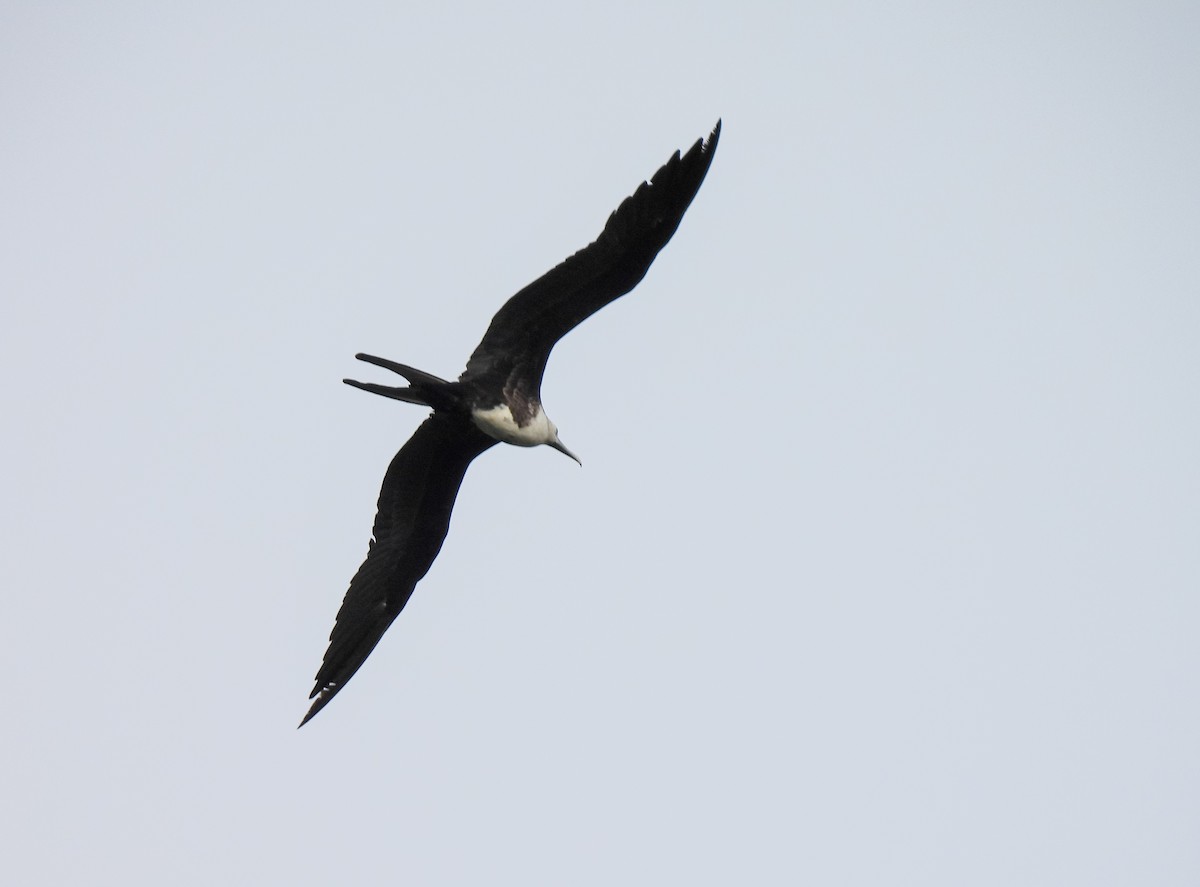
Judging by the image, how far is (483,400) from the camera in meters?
9.66

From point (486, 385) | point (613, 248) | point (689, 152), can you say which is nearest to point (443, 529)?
point (486, 385)

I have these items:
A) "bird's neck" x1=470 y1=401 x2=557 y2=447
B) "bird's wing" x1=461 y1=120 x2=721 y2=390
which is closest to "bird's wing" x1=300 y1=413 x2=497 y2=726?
"bird's neck" x1=470 y1=401 x2=557 y2=447

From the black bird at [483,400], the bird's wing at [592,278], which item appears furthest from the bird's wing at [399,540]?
the bird's wing at [592,278]

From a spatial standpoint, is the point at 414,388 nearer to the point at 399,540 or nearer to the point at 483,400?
the point at 483,400

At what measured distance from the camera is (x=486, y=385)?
9.67m

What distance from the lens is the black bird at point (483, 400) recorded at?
29.3 feet

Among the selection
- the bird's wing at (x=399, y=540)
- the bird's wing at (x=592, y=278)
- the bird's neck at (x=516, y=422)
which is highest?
the bird's wing at (x=592, y=278)

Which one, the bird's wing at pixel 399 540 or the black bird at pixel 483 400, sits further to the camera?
the bird's wing at pixel 399 540

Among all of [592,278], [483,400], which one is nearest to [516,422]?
[483,400]

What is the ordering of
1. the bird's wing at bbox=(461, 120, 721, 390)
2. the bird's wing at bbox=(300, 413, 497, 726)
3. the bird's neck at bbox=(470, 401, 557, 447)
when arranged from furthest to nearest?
1. the bird's wing at bbox=(300, 413, 497, 726)
2. the bird's neck at bbox=(470, 401, 557, 447)
3. the bird's wing at bbox=(461, 120, 721, 390)

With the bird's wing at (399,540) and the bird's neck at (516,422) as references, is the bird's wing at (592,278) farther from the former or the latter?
the bird's wing at (399,540)

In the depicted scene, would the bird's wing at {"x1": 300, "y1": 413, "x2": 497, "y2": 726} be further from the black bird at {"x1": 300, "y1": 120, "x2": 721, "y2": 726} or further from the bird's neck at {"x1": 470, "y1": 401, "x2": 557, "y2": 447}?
the bird's neck at {"x1": 470, "y1": 401, "x2": 557, "y2": 447}

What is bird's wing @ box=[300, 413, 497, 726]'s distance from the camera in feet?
33.2

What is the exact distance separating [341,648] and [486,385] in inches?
77.8
